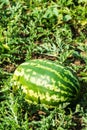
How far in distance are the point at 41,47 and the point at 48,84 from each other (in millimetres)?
991

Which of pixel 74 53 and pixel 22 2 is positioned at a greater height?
pixel 22 2

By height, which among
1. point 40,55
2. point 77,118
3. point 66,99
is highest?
point 40,55

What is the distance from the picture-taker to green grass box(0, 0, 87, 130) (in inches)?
135

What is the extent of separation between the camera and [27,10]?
4.84 m

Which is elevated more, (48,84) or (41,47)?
(41,47)

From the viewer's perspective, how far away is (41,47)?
4.31m

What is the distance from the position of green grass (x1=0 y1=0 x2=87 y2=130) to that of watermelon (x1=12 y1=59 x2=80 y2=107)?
10 centimetres

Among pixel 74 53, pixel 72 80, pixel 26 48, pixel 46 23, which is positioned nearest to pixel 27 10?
pixel 46 23

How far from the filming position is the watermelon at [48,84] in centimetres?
339

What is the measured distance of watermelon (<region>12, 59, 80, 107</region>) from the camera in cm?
339

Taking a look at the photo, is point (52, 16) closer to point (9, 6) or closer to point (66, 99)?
point (9, 6)

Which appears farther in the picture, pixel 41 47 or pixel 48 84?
pixel 41 47

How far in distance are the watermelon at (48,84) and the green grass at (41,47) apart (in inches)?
3.9

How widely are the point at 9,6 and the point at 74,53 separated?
1.24m
